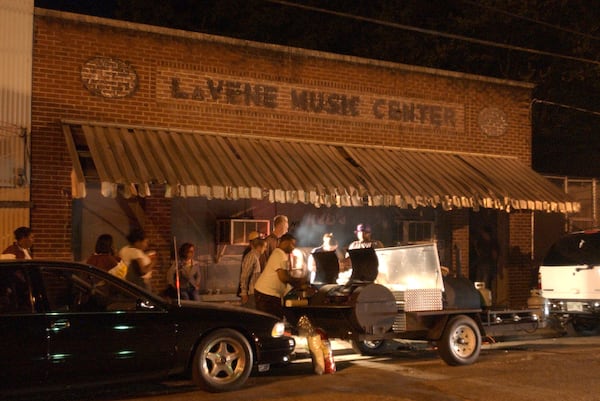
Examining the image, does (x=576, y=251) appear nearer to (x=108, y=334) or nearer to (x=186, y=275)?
(x=186, y=275)

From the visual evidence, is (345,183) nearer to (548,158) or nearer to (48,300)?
(48,300)

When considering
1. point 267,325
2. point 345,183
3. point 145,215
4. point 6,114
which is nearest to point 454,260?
point 345,183

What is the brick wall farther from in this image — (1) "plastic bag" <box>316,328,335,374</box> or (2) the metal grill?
(1) "plastic bag" <box>316,328,335,374</box>

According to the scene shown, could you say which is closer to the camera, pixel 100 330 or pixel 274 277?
pixel 100 330

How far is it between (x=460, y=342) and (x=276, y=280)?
272 centimetres

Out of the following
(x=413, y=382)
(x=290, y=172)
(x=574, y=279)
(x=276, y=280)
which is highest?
(x=290, y=172)

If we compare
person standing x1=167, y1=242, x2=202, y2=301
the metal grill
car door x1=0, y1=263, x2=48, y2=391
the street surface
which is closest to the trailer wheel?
the street surface

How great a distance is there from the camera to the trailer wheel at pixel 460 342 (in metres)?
10.4

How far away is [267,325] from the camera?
29.5 ft

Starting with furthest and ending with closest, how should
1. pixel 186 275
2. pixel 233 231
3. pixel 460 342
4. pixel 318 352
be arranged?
pixel 233 231
pixel 186 275
pixel 460 342
pixel 318 352

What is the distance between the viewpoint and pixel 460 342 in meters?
10.7

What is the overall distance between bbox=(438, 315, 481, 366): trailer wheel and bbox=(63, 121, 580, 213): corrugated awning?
9.87 ft

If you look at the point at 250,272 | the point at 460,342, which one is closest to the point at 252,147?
the point at 250,272

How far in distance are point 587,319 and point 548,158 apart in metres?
11.5
